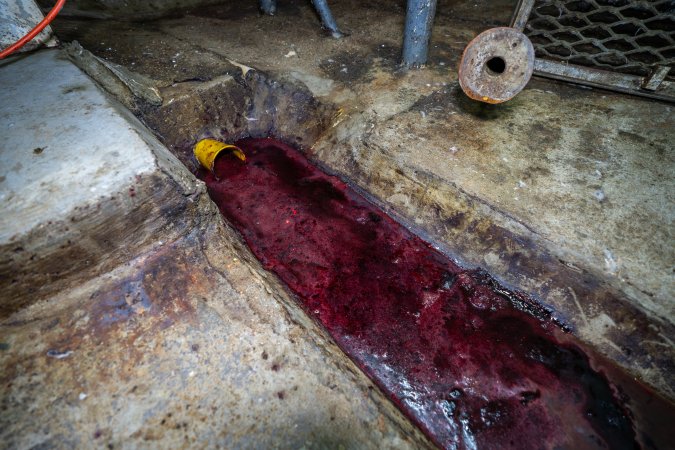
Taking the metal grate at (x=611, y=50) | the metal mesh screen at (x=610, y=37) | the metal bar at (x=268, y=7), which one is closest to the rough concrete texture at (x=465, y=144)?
the metal grate at (x=611, y=50)

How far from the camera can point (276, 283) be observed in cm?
172

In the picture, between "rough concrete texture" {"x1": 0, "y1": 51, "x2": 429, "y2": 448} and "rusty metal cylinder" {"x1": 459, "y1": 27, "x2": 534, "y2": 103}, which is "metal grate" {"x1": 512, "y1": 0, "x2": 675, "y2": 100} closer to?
"rusty metal cylinder" {"x1": 459, "y1": 27, "x2": 534, "y2": 103}

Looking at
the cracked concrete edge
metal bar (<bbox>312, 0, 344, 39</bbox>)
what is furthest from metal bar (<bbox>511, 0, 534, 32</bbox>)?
metal bar (<bbox>312, 0, 344, 39</bbox>)

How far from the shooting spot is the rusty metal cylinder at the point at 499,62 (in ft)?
5.95

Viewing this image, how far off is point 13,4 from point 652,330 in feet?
13.0

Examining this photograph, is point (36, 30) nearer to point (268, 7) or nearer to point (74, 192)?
point (74, 192)

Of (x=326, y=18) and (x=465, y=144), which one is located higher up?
(x=326, y=18)

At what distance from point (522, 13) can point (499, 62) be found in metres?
0.66

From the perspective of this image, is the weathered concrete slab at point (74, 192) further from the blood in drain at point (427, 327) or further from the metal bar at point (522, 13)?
the metal bar at point (522, 13)

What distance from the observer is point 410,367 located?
5.24 ft

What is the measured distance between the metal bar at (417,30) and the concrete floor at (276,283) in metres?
0.12

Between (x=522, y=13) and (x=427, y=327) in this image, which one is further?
(x=522, y=13)

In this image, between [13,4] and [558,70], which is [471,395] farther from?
[13,4]

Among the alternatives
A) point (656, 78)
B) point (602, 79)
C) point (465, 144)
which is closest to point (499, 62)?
point (465, 144)
